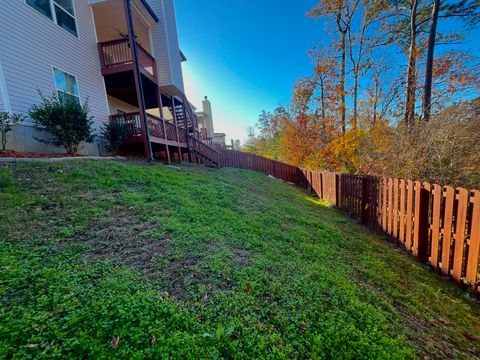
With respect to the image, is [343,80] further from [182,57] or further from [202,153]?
[182,57]

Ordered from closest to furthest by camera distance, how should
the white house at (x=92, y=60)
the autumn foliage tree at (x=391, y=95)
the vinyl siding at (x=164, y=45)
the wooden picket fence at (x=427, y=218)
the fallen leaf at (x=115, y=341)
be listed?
the fallen leaf at (x=115, y=341) < the wooden picket fence at (x=427, y=218) < the autumn foliage tree at (x=391, y=95) < the white house at (x=92, y=60) < the vinyl siding at (x=164, y=45)

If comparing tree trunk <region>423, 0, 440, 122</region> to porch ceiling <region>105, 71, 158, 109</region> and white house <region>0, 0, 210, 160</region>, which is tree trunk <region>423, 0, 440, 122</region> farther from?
porch ceiling <region>105, 71, 158, 109</region>

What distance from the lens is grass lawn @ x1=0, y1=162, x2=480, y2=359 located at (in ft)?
4.58

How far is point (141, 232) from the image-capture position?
9.12 ft

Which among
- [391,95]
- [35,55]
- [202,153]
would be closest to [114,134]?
[35,55]

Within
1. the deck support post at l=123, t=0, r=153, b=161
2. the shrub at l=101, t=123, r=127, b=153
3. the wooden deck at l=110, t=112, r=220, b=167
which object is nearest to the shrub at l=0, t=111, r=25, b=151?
the shrub at l=101, t=123, r=127, b=153

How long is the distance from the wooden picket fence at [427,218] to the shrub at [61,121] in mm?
8229

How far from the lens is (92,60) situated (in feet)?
25.6

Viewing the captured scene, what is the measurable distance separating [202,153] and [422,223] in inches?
417

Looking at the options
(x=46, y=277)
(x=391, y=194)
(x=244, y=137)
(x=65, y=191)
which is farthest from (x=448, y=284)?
(x=244, y=137)

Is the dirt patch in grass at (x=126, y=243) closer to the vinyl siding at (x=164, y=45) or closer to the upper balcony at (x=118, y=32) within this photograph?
the upper balcony at (x=118, y=32)

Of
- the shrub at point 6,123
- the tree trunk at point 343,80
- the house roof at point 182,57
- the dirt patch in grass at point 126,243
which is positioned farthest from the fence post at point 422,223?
the house roof at point 182,57

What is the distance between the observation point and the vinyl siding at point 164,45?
397 inches

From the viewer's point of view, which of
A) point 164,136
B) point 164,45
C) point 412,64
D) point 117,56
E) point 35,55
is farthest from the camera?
point 164,45
